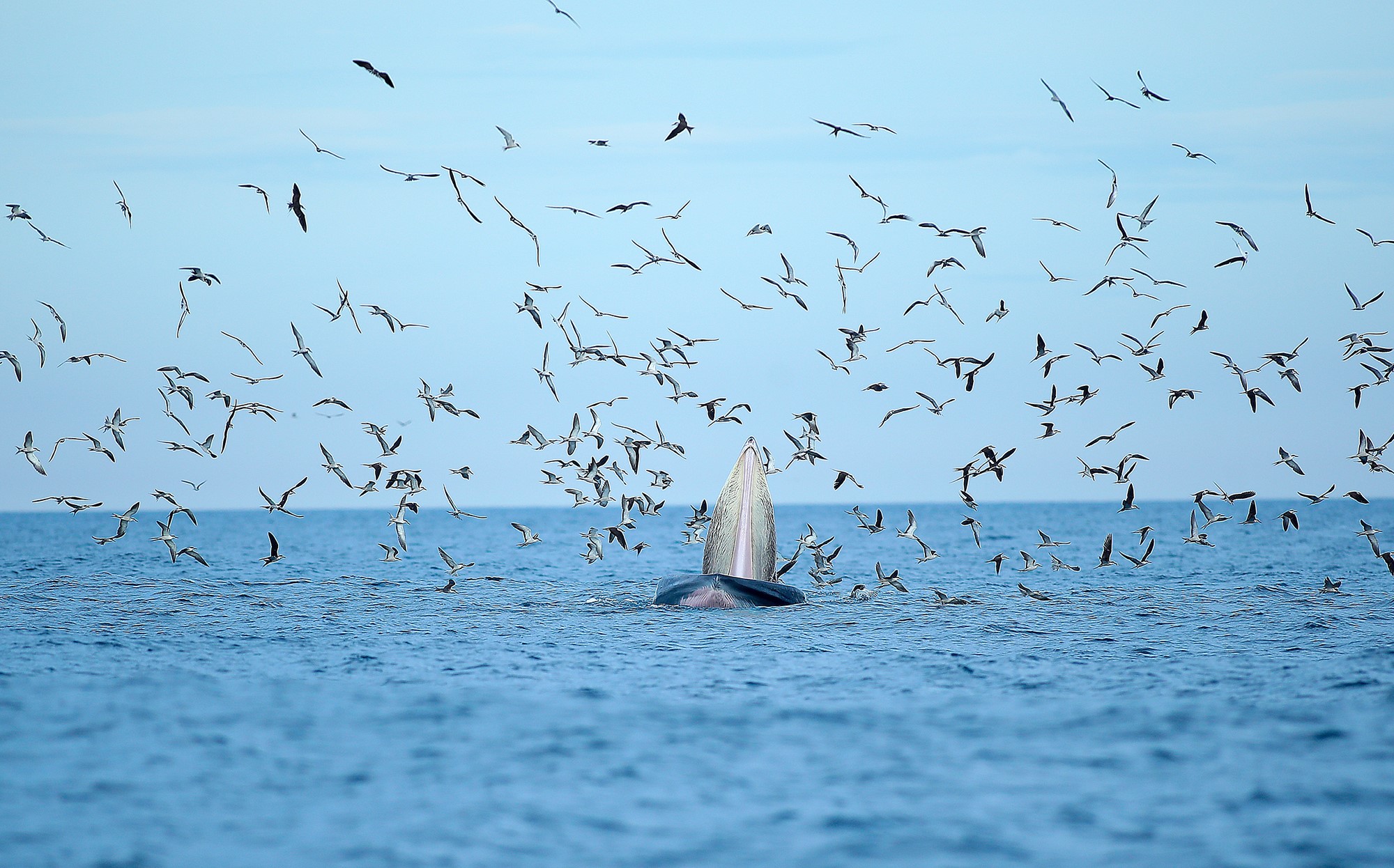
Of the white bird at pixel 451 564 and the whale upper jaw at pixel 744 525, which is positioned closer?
the white bird at pixel 451 564

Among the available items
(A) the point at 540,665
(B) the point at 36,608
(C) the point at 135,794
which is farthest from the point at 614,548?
(C) the point at 135,794

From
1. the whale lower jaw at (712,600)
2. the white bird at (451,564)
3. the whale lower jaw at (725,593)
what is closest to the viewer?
the white bird at (451,564)

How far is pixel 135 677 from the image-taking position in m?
22.2

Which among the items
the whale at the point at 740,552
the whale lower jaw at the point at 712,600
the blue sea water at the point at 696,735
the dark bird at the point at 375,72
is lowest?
the blue sea water at the point at 696,735

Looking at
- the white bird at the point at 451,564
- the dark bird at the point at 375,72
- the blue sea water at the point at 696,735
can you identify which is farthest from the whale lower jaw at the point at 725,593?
the dark bird at the point at 375,72

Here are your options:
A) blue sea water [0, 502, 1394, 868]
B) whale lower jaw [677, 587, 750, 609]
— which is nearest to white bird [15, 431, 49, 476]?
blue sea water [0, 502, 1394, 868]

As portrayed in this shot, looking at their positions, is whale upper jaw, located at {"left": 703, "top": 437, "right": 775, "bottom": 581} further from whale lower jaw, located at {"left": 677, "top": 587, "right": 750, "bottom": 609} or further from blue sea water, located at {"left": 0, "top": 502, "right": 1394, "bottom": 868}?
blue sea water, located at {"left": 0, "top": 502, "right": 1394, "bottom": 868}

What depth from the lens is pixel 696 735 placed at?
1780 cm

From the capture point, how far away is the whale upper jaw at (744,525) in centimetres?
3275

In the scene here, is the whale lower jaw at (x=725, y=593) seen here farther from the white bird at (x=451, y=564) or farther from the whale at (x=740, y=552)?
the white bird at (x=451, y=564)

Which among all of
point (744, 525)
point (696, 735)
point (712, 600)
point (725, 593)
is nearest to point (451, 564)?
point (712, 600)

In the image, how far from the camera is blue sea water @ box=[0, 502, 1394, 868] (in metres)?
13.2

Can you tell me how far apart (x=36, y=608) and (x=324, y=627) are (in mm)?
10206

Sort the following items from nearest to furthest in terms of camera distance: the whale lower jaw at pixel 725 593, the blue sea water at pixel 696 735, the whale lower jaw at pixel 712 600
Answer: the blue sea water at pixel 696 735 → the whale lower jaw at pixel 725 593 → the whale lower jaw at pixel 712 600
